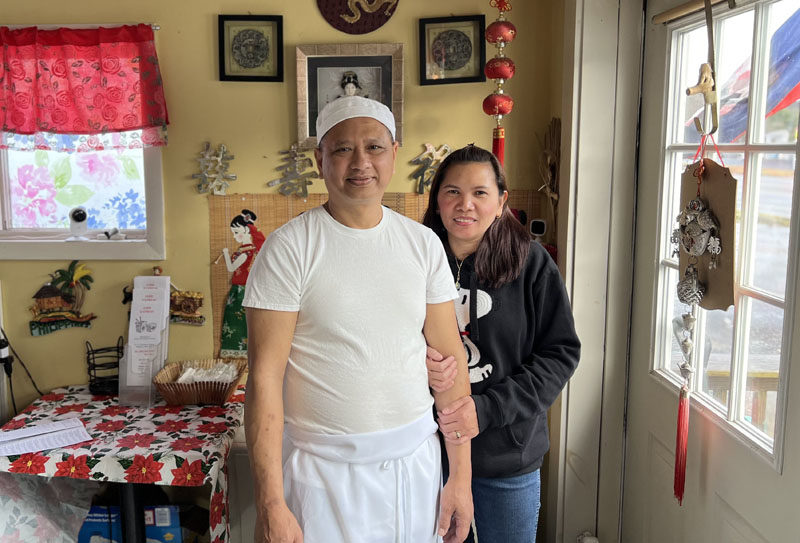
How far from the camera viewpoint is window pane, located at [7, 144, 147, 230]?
2545mm

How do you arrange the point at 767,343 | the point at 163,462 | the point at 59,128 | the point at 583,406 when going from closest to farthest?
the point at 767,343 → the point at 163,462 → the point at 583,406 → the point at 59,128

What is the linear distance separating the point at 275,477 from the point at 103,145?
1.72 metres

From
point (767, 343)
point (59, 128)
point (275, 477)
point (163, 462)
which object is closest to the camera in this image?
point (275, 477)

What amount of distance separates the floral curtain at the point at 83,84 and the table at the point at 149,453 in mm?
1003

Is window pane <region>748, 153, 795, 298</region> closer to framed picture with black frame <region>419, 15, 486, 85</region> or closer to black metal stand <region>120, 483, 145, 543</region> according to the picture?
framed picture with black frame <region>419, 15, 486, 85</region>

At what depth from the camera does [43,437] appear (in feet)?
6.86

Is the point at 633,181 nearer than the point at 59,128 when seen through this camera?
Yes

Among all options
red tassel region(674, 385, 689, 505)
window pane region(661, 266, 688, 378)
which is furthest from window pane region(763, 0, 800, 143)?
red tassel region(674, 385, 689, 505)

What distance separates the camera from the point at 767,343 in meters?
1.39

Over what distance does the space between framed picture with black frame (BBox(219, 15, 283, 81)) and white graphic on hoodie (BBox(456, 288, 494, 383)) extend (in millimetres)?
1293

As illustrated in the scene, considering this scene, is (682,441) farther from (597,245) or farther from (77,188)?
(77,188)

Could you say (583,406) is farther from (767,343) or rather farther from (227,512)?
(227,512)

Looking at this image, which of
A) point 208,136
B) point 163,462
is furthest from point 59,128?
point 163,462

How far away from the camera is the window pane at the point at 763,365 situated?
1.36m
